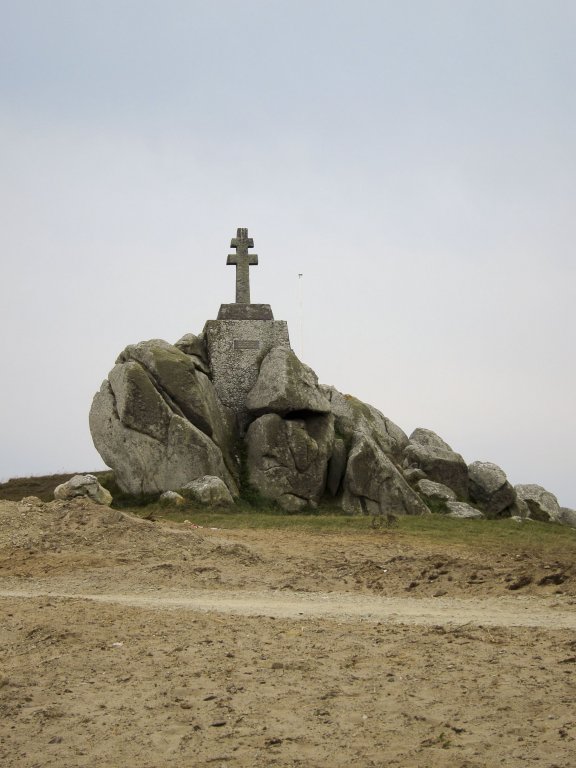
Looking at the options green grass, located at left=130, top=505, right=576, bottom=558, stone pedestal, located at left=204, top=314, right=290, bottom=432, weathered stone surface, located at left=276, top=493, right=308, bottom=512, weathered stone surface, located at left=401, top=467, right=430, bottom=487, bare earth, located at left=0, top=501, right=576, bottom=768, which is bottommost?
bare earth, located at left=0, top=501, right=576, bottom=768

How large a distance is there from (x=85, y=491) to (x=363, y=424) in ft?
34.6

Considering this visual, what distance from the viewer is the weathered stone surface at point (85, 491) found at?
25281 mm

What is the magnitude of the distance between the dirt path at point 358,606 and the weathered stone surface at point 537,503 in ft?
64.1

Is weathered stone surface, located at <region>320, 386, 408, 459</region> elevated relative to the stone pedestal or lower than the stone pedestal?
lower

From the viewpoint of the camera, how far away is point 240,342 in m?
30.3

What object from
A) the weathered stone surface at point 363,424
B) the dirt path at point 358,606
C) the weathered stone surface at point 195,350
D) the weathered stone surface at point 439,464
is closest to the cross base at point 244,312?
the weathered stone surface at point 195,350

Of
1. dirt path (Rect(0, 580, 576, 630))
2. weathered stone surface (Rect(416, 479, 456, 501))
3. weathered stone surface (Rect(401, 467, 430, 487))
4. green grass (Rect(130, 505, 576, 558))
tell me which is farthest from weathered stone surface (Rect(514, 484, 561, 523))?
dirt path (Rect(0, 580, 576, 630))

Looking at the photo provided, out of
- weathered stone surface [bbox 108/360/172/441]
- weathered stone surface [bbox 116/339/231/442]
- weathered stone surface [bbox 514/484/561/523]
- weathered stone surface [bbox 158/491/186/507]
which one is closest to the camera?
weathered stone surface [bbox 158/491/186/507]

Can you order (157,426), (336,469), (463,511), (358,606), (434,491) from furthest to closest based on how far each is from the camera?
(434,491) → (336,469) → (463,511) → (157,426) → (358,606)

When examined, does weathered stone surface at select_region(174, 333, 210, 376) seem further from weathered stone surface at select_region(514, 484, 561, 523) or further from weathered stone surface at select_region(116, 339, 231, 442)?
weathered stone surface at select_region(514, 484, 561, 523)

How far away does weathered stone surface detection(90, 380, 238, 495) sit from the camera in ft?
86.4

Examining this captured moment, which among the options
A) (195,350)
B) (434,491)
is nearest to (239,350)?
(195,350)

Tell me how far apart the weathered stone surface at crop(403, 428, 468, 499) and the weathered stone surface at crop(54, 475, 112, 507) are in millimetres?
11297

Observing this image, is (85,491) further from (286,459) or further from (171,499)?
(286,459)
